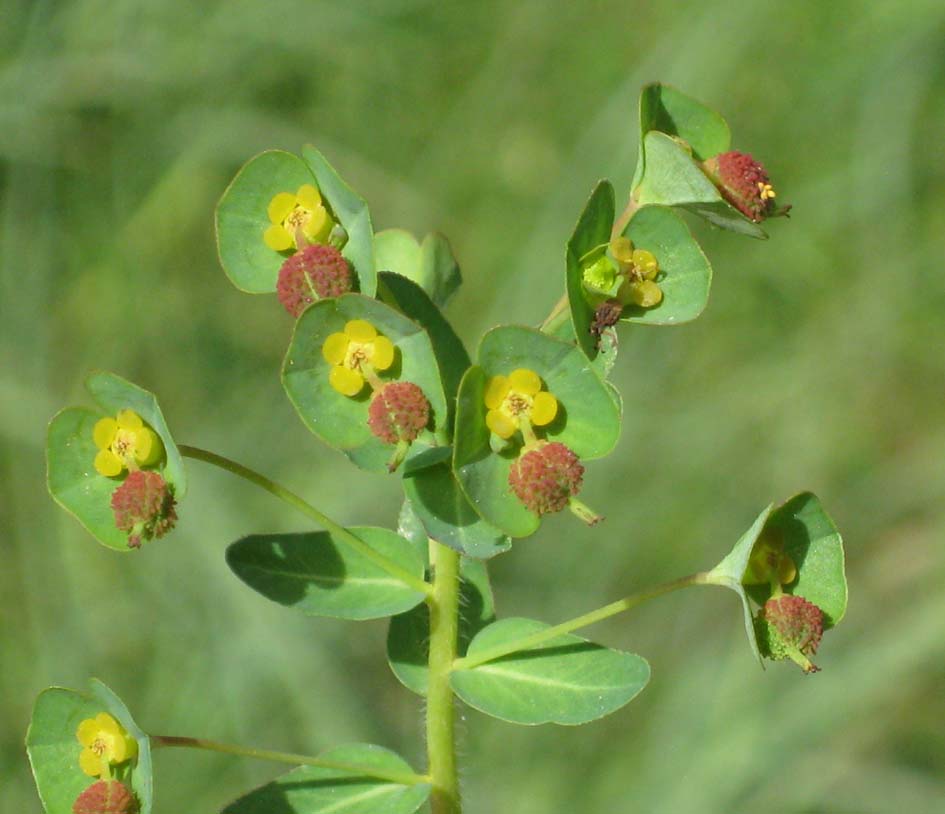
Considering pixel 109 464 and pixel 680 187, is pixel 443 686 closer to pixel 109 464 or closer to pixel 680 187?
pixel 109 464

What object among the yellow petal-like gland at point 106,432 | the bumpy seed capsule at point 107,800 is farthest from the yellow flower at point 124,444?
the bumpy seed capsule at point 107,800

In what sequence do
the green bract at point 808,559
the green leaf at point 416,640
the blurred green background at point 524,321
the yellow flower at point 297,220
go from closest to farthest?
the green bract at point 808,559 → the yellow flower at point 297,220 → the green leaf at point 416,640 → the blurred green background at point 524,321

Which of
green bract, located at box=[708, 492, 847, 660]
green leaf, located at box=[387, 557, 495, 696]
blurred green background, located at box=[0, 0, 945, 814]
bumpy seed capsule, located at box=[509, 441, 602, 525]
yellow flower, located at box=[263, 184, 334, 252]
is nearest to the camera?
bumpy seed capsule, located at box=[509, 441, 602, 525]

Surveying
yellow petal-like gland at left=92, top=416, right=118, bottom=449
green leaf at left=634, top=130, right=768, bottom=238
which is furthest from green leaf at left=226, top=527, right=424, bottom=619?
green leaf at left=634, top=130, right=768, bottom=238

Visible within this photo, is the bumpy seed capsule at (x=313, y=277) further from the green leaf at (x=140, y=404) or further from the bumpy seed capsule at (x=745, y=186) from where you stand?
the bumpy seed capsule at (x=745, y=186)

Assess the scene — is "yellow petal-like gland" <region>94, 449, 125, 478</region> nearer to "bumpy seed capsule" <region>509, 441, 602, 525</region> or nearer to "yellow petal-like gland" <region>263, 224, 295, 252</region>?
"yellow petal-like gland" <region>263, 224, 295, 252</region>

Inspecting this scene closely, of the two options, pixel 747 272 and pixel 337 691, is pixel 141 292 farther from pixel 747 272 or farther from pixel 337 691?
pixel 747 272

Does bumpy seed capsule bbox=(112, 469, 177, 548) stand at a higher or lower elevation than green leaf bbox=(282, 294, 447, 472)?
lower
